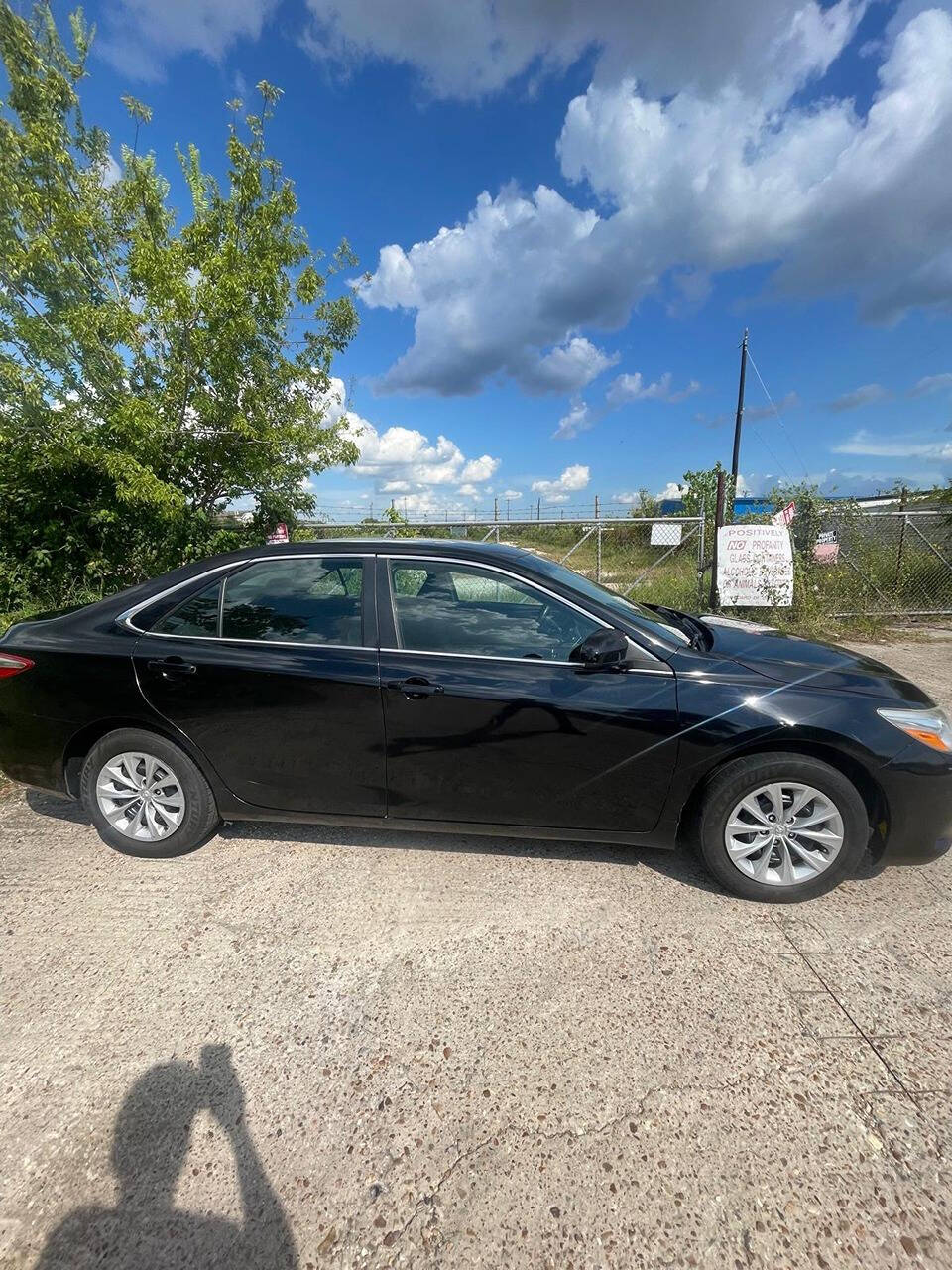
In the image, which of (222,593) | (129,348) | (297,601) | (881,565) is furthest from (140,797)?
(881,565)

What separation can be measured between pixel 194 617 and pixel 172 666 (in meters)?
0.27

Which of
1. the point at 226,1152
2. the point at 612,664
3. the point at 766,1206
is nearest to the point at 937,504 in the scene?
the point at 612,664

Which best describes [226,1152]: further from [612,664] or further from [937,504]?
[937,504]

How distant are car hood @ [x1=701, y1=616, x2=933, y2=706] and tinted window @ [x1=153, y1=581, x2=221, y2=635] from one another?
Result: 8.12ft

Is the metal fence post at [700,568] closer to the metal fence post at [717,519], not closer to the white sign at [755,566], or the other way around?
the metal fence post at [717,519]

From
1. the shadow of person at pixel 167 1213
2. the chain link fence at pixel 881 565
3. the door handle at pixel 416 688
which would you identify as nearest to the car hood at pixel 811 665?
the door handle at pixel 416 688

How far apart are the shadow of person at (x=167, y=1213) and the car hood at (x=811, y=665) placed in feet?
8.02

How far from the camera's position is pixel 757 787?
2406 mm

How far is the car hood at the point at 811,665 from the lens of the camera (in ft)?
8.13

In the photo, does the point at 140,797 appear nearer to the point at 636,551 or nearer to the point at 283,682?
the point at 283,682

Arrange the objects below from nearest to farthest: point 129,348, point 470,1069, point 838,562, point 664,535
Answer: point 470,1069 < point 129,348 < point 838,562 < point 664,535

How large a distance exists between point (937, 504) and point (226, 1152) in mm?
13115

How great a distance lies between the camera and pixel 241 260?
6.04 m

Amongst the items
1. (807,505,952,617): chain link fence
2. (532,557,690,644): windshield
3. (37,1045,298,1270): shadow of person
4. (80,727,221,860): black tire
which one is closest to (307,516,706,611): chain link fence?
(807,505,952,617): chain link fence
